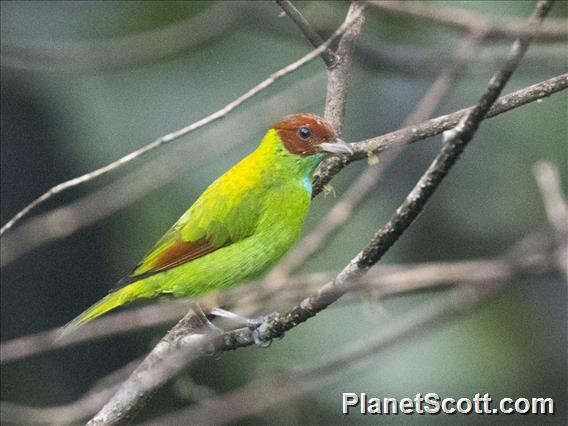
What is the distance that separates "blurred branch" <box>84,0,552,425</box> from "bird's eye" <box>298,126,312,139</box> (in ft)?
2.81

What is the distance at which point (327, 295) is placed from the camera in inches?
101

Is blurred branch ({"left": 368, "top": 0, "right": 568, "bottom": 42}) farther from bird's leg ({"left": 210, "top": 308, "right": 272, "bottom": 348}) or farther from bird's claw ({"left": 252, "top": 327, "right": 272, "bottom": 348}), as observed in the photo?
bird's claw ({"left": 252, "top": 327, "right": 272, "bottom": 348})

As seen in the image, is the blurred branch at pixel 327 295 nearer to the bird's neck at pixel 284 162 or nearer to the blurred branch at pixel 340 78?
the bird's neck at pixel 284 162

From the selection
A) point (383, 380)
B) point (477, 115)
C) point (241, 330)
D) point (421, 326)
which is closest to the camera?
point (421, 326)

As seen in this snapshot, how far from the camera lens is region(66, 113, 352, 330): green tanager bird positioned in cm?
404

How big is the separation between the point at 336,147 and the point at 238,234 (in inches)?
22.8

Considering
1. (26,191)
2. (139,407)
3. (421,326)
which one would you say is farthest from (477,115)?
(26,191)

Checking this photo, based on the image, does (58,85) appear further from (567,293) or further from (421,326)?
(421,326)

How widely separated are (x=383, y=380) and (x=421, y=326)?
4535mm

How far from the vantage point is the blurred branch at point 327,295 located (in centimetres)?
204

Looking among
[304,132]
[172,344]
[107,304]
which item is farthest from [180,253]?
[304,132]

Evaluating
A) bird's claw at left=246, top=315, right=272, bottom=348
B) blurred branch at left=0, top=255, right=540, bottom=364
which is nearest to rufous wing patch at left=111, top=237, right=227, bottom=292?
bird's claw at left=246, top=315, right=272, bottom=348

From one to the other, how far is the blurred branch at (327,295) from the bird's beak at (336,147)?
83cm

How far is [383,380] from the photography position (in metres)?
5.86
